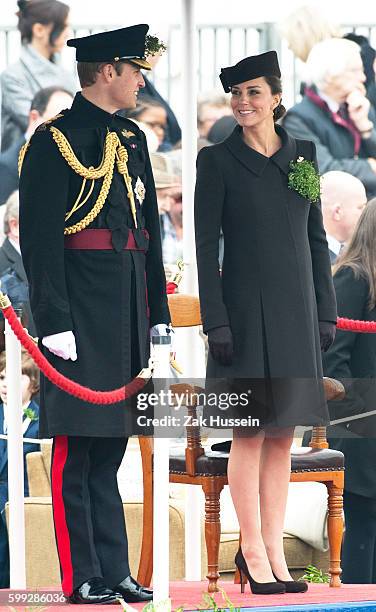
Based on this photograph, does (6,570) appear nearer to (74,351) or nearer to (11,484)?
(11,484)

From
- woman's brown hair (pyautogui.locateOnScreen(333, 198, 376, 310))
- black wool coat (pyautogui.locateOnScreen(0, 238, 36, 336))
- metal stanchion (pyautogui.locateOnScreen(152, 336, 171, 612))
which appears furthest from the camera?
black wool coat (pyautogui.locateOnScreen(0, 238, 36, 336))

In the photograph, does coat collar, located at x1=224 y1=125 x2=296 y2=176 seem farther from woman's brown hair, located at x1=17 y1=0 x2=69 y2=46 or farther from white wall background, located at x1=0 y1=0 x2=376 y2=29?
woman's brown hair, located at x1=17 y1=0 x2=69 y2=46

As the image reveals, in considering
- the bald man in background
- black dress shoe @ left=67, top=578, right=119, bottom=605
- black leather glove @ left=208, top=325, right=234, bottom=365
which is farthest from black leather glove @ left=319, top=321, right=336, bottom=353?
the bald man in background

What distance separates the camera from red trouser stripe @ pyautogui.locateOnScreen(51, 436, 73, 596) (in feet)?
14.1

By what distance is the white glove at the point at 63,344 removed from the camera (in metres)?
4.26

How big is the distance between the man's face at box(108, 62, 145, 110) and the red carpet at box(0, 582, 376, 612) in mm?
1408

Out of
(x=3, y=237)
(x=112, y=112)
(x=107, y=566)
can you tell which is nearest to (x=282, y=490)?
(x=107, y=566)

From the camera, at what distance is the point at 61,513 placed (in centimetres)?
431

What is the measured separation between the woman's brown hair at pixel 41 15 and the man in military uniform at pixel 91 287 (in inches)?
251

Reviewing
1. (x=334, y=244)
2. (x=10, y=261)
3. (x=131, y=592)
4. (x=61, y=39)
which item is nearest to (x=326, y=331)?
(x=131, y=592)

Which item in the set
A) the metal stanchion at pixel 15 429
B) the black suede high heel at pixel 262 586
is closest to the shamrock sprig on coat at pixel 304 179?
the metal stanchion at pixel 15 429

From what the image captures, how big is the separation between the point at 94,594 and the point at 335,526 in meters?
0.90

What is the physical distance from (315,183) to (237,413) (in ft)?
2.35

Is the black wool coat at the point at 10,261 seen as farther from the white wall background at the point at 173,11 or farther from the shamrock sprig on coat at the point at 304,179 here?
the shamrock sprig on coat at the point at 304,179
